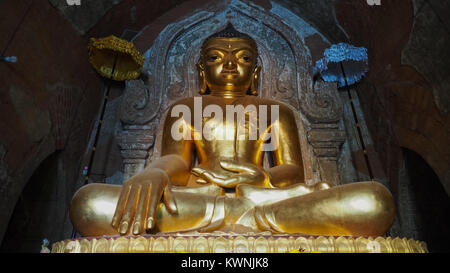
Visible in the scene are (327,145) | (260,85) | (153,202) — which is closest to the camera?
(153,202)

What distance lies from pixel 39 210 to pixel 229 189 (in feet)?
6.02

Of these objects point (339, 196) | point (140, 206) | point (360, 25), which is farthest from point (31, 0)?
point (360, 25)

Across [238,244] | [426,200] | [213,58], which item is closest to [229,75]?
[213,58]

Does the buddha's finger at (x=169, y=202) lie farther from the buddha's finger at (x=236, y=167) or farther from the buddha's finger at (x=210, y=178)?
the buddha's finger at (x=236, y=167)

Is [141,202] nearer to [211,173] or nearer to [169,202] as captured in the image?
[169,202]

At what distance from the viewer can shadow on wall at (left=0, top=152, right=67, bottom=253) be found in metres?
2.99

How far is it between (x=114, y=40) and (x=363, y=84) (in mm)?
2619

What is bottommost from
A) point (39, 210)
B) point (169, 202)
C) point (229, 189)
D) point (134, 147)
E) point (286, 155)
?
point (169, 202)

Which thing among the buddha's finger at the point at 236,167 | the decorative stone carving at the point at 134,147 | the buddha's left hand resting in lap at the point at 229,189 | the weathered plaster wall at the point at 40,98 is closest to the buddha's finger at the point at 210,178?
the buddha's left hand resting in lap at the point at 229,189

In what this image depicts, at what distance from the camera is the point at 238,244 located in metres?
1.57

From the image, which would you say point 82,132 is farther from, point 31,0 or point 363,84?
point 363,84

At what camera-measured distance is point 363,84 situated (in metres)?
3.57

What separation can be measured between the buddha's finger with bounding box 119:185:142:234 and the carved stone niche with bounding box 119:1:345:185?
1524 millimetres

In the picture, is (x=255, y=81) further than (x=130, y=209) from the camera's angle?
Yes
